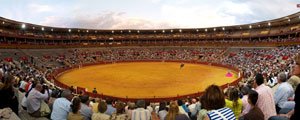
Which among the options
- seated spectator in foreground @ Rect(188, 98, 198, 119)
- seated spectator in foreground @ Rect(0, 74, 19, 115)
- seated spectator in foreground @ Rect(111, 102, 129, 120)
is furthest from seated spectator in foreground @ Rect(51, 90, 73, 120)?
seated spectator in foreground @ Rect(188, 98, 198, 119)

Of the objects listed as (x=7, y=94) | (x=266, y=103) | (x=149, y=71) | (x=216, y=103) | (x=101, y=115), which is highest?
(x=216, y=103)

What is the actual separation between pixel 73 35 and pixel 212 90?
86.0 meters

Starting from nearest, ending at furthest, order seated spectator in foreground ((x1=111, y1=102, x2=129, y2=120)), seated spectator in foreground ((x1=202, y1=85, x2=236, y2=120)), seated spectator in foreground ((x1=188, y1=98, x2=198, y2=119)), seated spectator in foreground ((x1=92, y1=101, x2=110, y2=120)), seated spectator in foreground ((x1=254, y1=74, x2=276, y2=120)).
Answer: seated spectator in foreground ((x1=202, y1=85, x2=236, y2=120)) < seated spectator in foreground ((x1=254, y1=74, x2=276, y2=120)) < seated spectator in foreground ((x1=111, y1=102, x2=129, y2=120)) < seated spectator in foreground ((x1=92, y1=101, x2=110, y2=120)) < seated spectator in foreground ((x1=188, y1=98, x2=198, y2=119))

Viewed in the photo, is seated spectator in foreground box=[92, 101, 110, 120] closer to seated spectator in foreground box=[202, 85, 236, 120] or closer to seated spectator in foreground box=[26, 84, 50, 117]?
seated spectator in foreground box=[26, 84, 50, 117]

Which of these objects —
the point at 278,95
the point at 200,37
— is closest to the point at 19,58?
the point at 278,95

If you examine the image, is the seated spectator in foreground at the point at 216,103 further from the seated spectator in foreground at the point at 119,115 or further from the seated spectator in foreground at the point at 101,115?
the seated spectator in foreground at the point at 101,115

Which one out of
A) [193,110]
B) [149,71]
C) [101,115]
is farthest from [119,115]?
[149,71]

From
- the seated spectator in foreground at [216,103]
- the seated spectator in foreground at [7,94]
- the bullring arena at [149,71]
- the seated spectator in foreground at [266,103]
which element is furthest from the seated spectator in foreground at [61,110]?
the seated spectator in foreground at [266,103]

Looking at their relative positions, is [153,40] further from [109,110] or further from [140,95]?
[109,110]

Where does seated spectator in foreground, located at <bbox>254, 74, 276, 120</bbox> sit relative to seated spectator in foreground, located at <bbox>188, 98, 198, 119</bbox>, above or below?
above

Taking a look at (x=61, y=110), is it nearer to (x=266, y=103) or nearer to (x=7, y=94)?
(x=7, y=94)

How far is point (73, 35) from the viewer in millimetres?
85000

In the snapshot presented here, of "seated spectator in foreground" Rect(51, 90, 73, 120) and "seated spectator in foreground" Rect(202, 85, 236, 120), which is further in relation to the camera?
"seated spectator in foreground" Rect(51, 90, 73, 120)

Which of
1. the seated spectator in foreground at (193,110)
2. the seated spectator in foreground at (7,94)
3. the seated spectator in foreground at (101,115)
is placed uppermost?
the seated spectator in foreground at (7,94)
